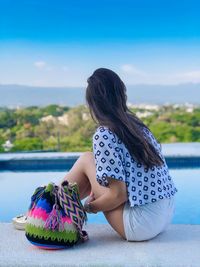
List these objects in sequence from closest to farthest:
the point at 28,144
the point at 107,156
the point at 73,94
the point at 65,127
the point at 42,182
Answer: the point at 107,156, the point at 42,182, the point at 28,144, the point at 65,127, the point at 73,94

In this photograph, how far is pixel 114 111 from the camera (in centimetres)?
174

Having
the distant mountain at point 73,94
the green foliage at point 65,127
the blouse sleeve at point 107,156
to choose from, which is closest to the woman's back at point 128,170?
the blouse sleeve at point 107,156

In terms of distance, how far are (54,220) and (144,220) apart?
322 millimetres

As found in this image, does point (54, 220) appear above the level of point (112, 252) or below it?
above

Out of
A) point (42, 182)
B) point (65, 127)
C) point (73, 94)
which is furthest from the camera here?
point (73, 94)

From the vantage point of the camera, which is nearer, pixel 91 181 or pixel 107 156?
pixel 107 156

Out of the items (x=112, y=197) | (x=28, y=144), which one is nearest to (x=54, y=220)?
(x=112, y=197)

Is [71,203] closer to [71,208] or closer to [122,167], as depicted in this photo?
[71,208]

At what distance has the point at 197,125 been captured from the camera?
1161 centimetres

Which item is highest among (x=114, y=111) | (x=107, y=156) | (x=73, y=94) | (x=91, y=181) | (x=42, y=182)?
(x=114, y=111)

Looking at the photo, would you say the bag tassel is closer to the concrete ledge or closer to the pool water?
the concrete ledge

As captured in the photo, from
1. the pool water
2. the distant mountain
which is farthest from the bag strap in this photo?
the distant mountain

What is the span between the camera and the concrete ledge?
1.58 meters

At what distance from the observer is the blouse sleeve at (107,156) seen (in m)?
1.68
